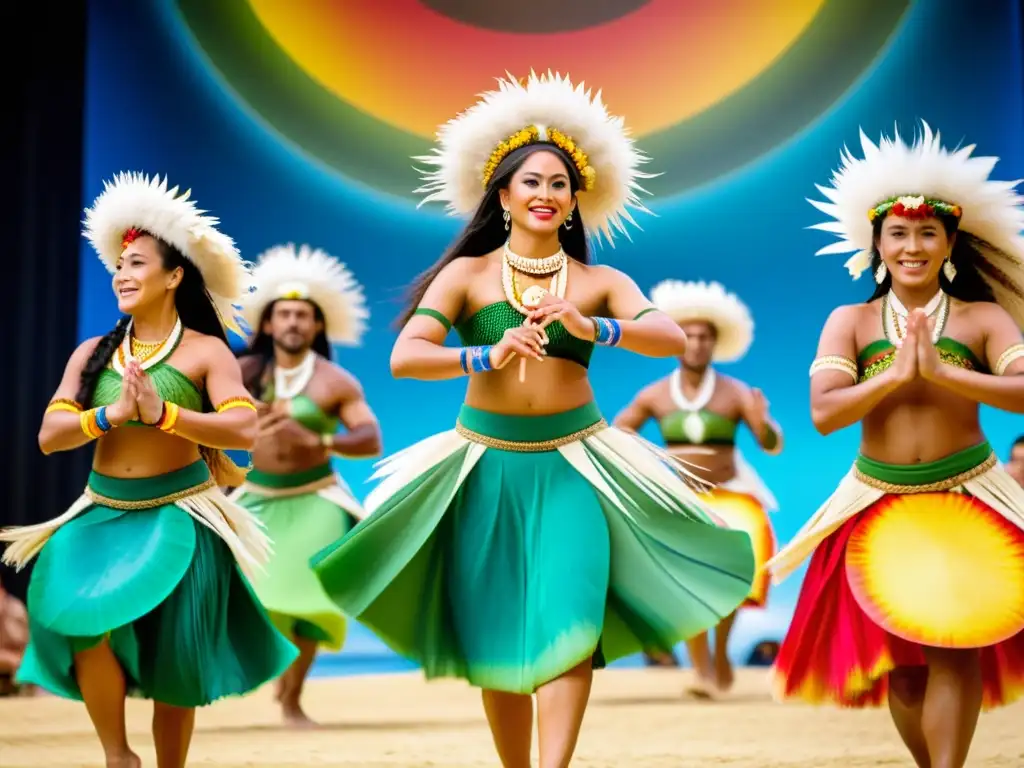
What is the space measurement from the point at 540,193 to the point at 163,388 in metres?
1.03

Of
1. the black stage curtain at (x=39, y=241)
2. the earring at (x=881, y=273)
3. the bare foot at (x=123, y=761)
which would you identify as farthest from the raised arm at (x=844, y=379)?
the black stage curtain at (x=39, y=241)

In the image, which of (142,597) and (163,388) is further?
(163,388)

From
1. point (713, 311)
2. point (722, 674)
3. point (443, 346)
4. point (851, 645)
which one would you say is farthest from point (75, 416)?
point (713, 311)

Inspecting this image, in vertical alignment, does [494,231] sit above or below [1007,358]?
above

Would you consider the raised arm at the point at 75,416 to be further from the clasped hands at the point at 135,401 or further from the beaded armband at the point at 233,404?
the beaded armband at the point at 233,404

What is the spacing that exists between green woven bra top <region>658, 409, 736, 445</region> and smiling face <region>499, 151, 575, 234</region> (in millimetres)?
3340

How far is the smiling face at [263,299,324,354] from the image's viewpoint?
19.3 ft

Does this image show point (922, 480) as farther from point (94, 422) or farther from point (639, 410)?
point (639, 410)

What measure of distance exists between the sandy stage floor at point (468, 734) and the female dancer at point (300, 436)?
44 centimetres

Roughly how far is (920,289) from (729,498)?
3202mm

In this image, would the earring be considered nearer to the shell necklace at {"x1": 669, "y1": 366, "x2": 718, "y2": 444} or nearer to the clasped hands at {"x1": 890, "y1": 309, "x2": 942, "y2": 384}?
the clasped hands at {"x1": 890, "y1": 309, "x2": 942, "y2": 384}

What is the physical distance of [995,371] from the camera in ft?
11.0

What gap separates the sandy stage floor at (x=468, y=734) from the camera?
4395 mm

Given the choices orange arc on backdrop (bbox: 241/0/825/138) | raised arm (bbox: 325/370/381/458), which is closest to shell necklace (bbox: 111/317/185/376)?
raised arm (bbox: 325/370/381/458)
